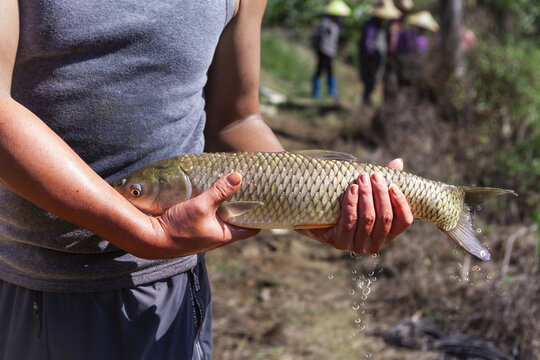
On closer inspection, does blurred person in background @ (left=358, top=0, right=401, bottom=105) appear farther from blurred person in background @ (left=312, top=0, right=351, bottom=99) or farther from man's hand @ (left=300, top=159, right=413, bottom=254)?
man's hand @ (left=300, top=159, right=413, bottom=254)

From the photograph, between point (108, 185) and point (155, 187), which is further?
point (155, 187)

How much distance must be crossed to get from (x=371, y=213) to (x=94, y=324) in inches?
32.3

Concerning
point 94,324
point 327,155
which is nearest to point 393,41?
point 327,155

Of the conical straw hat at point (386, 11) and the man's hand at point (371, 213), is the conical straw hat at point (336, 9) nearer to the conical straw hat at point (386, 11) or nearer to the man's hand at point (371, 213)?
the conical straw hat at point (386, 11)

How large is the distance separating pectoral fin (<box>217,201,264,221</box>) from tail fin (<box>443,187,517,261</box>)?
0.71 meters

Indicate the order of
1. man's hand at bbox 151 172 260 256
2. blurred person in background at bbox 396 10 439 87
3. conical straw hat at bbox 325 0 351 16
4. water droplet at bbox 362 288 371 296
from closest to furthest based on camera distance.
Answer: man's hand at bbox 151 172 260 256, water droplet at bbox 362 288 371 296, blurred person in background at bbox 396 10 439 87, conical straw hat at bbox 325 0 351 16

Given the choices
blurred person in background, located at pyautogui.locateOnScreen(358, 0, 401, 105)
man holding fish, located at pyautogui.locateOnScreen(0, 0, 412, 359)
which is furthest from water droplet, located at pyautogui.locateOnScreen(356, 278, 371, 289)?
blurred person in background, located at pyautogui.locateOnScreen(358, 0, 401, 105)

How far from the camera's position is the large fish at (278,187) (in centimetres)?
165

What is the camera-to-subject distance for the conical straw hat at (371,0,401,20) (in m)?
11.4

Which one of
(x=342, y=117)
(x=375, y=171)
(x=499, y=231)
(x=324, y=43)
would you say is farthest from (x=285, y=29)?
(x=375, y=171)

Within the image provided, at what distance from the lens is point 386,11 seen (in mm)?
11367

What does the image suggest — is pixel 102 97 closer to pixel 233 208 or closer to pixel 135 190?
pixel 135 190

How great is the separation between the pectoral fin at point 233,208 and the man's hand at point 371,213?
0.28 meters

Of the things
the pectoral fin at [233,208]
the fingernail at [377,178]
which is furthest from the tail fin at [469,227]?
the pectoral fin at [233,208]
